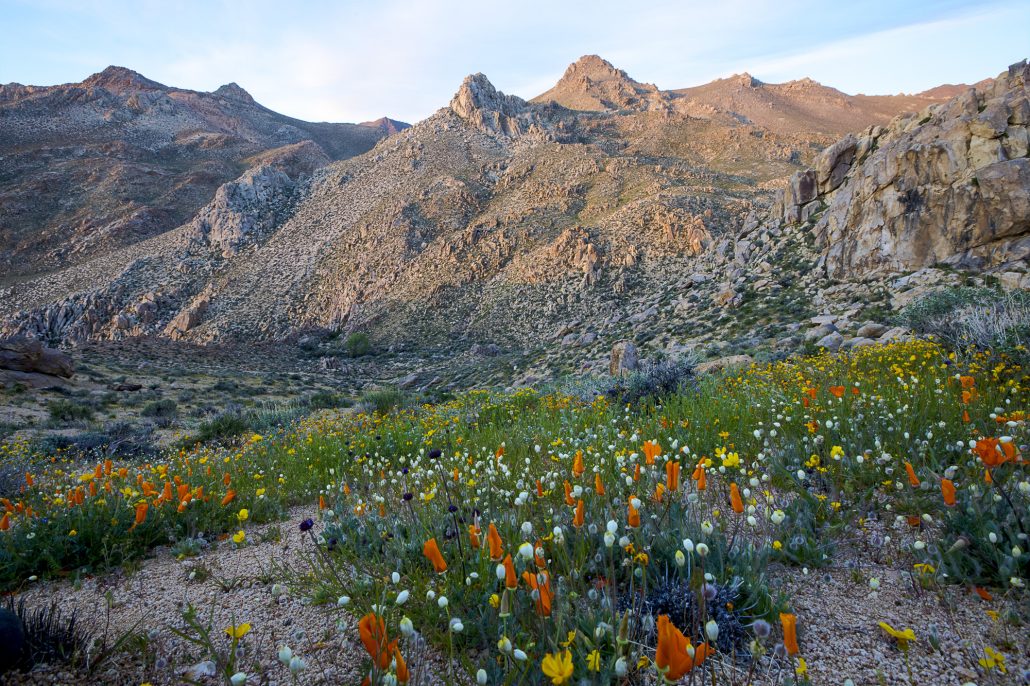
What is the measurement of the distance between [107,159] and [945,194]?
3499 inches

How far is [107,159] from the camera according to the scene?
66250 millimetres

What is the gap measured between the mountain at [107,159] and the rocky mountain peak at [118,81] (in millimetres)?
192

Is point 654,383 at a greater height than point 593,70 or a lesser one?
lesser

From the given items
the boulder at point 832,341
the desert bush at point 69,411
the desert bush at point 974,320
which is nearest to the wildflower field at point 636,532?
the desert bush at point 974,320

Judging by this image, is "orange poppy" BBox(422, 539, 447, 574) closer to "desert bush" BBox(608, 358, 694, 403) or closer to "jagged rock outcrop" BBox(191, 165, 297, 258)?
"desert bush" BBox(608, 358, 694, 403)

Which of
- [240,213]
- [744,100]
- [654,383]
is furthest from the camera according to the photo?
[744,100]

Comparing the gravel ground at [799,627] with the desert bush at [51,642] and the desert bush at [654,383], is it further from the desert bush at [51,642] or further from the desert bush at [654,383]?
the desert bush at [654,383]

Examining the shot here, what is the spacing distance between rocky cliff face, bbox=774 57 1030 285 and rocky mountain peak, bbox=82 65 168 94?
391 ft

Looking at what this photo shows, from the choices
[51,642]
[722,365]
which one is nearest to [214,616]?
[51,642]

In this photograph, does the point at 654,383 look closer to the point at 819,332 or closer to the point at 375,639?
the point at 375,639

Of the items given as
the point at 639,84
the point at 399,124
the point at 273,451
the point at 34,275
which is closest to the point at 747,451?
the point at 273,451

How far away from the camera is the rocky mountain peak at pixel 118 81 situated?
91.0m

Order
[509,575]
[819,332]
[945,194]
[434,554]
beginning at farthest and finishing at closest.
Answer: [945,194]
[819,332]
[434,554]
[509,575]

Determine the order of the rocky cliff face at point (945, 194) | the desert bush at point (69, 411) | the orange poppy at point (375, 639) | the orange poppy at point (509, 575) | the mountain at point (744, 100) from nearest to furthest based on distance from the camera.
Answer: the orange poppy at point (375, 639), the orange poppy at point (509, 575), the rocky cliff face at point (945, 194), the desert bush at point (69, 411), the mountain at point (744, 100)
